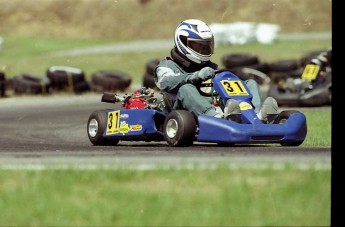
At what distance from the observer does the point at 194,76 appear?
1038 cm

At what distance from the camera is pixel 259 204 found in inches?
245

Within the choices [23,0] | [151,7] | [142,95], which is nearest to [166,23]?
[151,7]

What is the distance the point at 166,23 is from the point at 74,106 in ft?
109

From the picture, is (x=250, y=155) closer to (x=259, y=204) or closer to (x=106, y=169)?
(x=106, y=169)

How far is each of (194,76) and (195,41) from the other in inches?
22.8

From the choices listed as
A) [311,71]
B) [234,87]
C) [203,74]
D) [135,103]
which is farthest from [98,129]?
[311,71]

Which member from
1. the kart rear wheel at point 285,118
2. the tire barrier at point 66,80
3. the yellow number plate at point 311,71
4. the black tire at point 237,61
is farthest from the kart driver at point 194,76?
the black tire at point 237,61

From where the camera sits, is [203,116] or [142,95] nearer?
[203,116]

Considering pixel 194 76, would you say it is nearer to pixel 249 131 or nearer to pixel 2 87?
pixel 249 131

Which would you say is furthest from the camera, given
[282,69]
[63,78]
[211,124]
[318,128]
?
[282,69]

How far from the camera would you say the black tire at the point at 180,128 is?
986 centimetres

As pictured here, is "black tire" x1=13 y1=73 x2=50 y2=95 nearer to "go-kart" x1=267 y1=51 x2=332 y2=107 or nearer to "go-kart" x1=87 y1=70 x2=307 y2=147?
"go-kart" x1=267 y1=51 x2=332 y2=107

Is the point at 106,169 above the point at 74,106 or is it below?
above

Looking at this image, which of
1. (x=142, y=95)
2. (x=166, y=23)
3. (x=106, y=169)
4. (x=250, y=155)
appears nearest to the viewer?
(x=106, y=169)
